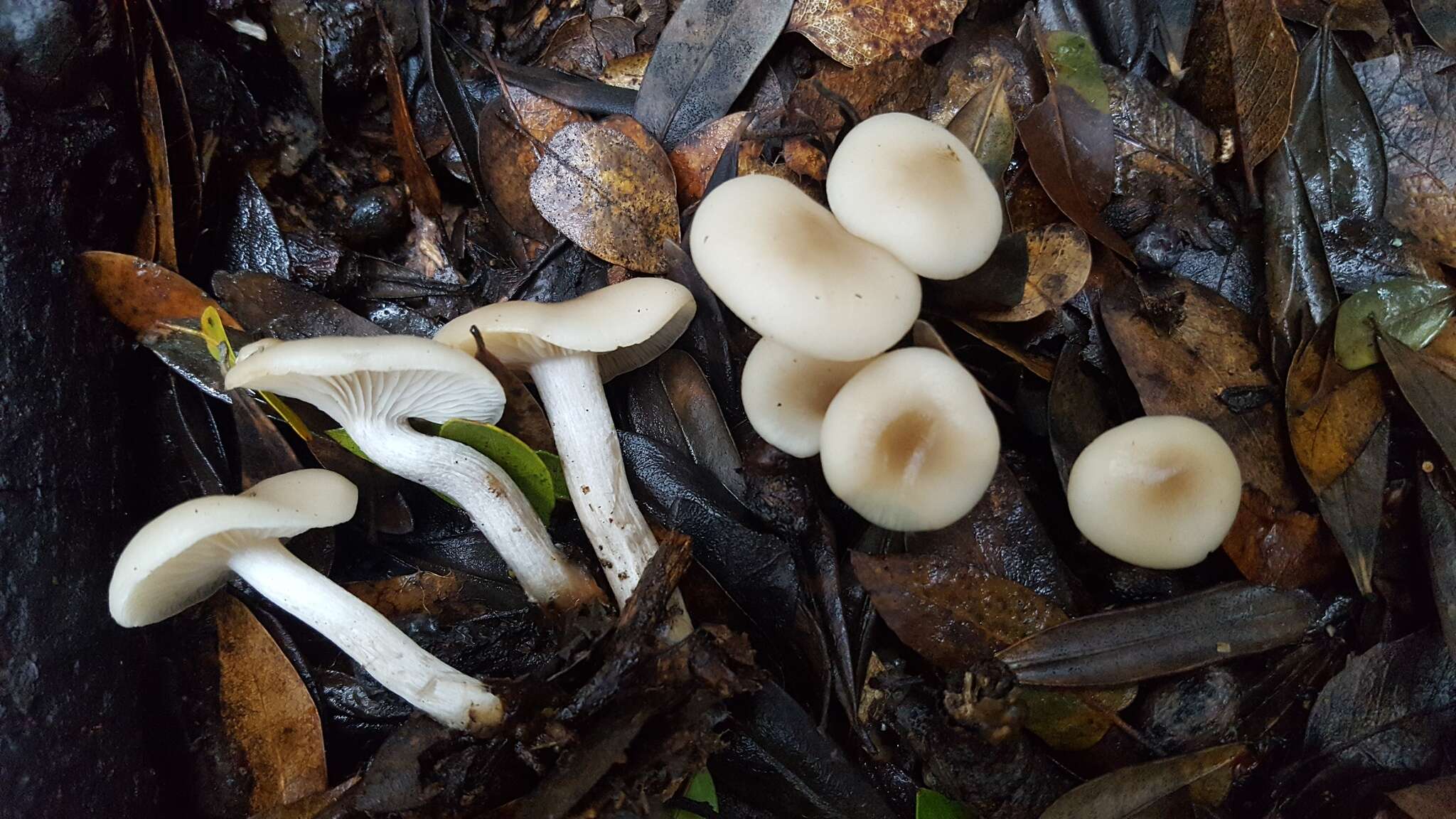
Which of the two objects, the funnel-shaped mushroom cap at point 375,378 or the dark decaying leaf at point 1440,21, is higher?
the dark decaying leaf at point 1440,21

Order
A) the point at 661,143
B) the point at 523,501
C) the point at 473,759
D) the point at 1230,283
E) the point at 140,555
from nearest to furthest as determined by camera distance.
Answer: the point at 140,555, the point at 473,759, the point at 523,501, the point at 1230,283, the point at 661,143

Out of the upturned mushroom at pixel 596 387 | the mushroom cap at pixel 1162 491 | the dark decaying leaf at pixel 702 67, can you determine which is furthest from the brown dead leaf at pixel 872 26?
the mushroom cap at pixel 1162 491

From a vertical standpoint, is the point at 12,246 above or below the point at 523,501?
above

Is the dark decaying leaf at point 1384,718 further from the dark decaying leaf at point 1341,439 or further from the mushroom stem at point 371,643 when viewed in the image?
the mushroom stem at point 371,643

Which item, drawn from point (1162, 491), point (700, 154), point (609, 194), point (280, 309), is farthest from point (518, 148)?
point (1162, 491)

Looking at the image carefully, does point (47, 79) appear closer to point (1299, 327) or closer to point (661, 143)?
point (661, 143)

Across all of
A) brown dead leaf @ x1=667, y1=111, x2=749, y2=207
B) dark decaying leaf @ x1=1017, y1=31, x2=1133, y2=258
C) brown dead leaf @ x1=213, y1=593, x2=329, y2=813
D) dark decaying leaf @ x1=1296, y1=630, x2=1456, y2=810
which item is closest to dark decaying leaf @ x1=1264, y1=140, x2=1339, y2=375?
dark decaying leaf @ x1=1017, y1=31, x2=1133, y2=258

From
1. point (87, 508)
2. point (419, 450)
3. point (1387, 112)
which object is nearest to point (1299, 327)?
point (1387, 112)
